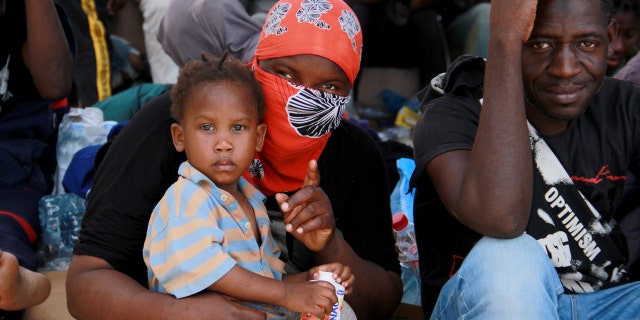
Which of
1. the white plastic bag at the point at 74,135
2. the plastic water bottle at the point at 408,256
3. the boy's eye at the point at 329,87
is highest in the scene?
the boy's eye at the point at 329,87

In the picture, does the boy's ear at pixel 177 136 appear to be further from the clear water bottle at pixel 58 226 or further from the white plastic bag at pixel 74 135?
the white plastic bag at pixel 74 135

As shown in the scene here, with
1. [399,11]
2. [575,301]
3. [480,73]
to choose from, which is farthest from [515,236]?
[399,11]

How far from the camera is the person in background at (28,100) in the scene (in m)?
3.20

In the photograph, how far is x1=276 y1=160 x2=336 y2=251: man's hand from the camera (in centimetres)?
225

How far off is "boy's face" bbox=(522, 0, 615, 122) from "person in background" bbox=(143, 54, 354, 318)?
87 cm

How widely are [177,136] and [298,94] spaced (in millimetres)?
400

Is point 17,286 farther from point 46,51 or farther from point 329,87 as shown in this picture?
point 46,51

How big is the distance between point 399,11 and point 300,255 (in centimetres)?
353

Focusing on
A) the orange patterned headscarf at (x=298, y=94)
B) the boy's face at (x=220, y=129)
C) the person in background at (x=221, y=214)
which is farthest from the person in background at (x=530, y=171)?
the boy's face at (x=220, y=129)

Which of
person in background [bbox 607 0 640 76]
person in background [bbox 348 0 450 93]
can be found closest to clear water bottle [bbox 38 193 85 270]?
person in background [bbox 348 0 450 93]

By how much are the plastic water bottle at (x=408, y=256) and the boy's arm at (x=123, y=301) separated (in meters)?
1.51

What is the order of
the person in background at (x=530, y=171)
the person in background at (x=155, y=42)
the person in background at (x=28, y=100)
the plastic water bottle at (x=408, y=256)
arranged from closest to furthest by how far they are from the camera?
the person in background at (x=530, y=171), the person in background at (x=28, y=100), the plastic water bottle at (x=408, y=256), the person in background at (x=155, y=42)

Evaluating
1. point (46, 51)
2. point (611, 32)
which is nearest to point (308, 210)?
point (611, 32)

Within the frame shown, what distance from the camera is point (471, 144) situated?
8.06ft
